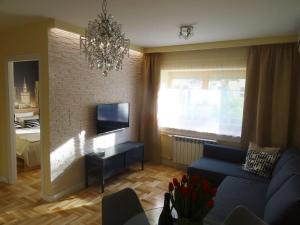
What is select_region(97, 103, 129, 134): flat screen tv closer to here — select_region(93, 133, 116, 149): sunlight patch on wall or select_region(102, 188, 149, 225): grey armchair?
select_region(93, 133, 116, 149): sunlight patch on wall

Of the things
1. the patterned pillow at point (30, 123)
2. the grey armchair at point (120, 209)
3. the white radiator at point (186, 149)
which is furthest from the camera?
the patterned pillow at point (30, 123)

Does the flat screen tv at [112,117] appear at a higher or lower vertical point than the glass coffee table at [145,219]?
higher

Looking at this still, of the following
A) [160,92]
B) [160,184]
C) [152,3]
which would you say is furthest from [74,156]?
[152,3]

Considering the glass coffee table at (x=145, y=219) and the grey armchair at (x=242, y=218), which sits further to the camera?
the glass coffee table at (x=145, y=219)

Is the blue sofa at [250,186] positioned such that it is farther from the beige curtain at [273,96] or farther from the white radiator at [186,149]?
the beige curtain at [273,96]

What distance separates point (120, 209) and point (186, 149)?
9.60ft

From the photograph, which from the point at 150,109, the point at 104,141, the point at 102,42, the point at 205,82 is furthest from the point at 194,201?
the point at 150,109

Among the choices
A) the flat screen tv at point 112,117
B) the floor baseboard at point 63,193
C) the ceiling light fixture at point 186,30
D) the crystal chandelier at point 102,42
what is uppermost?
the ceiling light fixture at point 186,30

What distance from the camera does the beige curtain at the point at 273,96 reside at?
11.5 feet

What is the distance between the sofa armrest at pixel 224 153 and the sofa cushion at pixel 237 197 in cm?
71

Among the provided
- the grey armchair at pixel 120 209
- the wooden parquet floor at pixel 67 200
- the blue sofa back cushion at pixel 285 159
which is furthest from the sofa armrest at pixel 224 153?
the grey armchair at pixel 120 209

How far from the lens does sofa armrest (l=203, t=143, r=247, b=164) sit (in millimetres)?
3758

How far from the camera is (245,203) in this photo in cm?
249

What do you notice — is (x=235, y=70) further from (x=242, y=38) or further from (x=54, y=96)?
(x=54, y=96)
